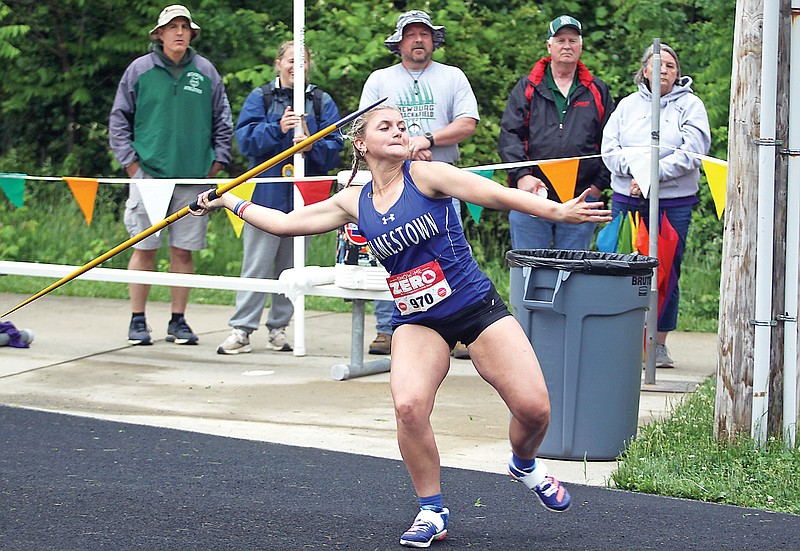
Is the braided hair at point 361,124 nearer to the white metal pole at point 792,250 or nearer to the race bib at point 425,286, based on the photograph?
the race bib at point 425,286

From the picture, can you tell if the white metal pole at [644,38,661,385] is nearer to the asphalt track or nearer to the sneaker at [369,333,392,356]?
the sneaker at [369,333,392,356]

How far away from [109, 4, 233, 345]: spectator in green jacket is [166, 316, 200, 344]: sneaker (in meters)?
0.46

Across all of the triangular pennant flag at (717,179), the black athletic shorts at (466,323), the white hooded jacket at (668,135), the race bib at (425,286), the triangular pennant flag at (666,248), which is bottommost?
the black athletic shorts at (466,323)

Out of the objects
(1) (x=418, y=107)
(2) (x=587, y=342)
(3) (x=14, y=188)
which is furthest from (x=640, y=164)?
(3) (x=14, y=188)

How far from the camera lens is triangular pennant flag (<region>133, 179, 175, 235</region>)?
8727 mm

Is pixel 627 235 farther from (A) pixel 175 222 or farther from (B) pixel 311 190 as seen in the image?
(A) pixel 175 222

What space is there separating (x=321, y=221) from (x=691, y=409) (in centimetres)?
266

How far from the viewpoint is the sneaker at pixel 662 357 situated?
28.2 feet

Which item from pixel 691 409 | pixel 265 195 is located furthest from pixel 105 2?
pixel 691 409

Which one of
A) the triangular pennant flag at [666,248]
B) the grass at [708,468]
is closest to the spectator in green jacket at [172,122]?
the triangular pennant flag at [666,248]

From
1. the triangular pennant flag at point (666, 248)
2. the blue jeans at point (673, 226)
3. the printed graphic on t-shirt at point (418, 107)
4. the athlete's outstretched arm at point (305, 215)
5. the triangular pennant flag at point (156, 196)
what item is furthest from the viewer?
the triangular pennant flag at point (156, 196)

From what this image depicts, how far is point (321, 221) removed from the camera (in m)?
5.22

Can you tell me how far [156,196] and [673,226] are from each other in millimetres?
3535

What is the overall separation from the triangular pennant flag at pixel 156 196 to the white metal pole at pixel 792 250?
14.4ft
